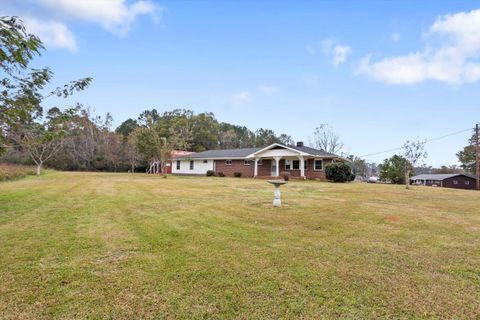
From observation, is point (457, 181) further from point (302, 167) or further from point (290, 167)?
point (302, 167)

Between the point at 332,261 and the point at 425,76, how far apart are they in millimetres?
20070

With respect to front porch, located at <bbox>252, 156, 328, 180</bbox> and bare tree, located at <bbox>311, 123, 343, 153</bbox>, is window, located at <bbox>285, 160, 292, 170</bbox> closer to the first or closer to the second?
front porch, located at <bbox>252, 156, 328, 180</bbox>

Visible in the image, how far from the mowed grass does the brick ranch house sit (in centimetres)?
1948

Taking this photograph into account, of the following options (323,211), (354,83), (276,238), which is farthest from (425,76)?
(276,238)

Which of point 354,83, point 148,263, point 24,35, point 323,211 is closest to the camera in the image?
point 148,263

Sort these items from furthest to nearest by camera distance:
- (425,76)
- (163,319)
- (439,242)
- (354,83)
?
→ 1. (354,83)
2. (425,76)
3. (439,242)
4. (163,319)

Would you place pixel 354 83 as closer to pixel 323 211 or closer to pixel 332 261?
pixel 323 211

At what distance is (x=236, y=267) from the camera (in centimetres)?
390

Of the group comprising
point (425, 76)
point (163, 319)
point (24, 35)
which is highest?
point (425, 76)

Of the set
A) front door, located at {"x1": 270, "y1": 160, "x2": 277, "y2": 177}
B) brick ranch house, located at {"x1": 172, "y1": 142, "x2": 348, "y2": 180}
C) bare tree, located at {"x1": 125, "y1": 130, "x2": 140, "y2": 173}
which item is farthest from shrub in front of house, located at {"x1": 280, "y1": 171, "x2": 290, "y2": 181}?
bare tree, located at {"x1": 125, "y1": 130, "x2": 140, "y2": 173}

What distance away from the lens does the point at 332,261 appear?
13.6ft

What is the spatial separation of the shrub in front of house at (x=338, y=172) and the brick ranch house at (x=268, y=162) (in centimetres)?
198

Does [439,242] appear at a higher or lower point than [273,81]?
lower

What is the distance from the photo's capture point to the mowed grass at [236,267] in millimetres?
2914
